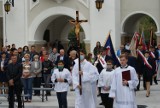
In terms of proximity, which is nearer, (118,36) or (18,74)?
(18,74)

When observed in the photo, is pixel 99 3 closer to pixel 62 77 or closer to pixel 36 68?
pixel 36 68

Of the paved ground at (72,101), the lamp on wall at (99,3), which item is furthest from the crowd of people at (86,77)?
the lamp on wall at (99,3)

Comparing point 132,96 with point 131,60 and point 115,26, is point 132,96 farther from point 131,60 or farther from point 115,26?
point 115,26

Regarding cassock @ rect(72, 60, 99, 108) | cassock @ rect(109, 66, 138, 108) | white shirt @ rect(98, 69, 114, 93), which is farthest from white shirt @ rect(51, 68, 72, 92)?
cassock @ rect(109, 66, 138, 108)

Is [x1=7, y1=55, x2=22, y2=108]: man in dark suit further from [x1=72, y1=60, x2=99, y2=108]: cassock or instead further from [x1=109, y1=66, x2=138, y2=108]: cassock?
[x1=109, y1=66, x2=138, y2=108]: cassock

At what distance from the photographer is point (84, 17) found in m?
27.4

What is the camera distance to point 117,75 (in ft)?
39.1

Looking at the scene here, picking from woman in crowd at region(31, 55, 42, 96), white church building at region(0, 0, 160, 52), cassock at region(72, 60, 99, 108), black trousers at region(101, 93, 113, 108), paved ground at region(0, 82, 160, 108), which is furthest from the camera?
white church building at region(0, 0, 160, 52)

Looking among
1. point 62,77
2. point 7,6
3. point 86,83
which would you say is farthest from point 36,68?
point 7,6

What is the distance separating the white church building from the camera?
88.5 ft

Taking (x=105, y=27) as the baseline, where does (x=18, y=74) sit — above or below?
below

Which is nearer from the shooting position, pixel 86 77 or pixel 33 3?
pixel 86 77

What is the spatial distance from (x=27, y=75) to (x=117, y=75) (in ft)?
20.9

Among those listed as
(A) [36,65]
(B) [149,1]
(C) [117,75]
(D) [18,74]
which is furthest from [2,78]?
(B) [149,1]
